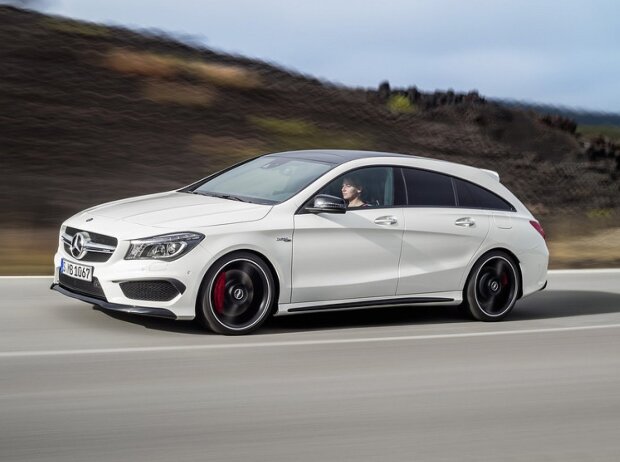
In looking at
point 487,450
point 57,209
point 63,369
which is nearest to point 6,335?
point 63,369

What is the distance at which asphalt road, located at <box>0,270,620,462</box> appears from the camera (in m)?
5.88

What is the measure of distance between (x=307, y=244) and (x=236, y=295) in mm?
742

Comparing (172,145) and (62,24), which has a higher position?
(62,24)

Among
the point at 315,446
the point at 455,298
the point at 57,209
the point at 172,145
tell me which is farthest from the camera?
the point at 172,145

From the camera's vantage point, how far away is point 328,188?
369 inches

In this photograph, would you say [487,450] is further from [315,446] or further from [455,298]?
[455,298]

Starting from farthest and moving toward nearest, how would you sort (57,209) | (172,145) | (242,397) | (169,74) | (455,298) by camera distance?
(169,74) → (172,145) → (57,209) → (455,298) → (242,397)

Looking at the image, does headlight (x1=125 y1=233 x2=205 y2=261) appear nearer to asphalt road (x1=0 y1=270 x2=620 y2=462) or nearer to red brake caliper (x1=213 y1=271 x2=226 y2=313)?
red brake caliper (x1=213 y1=271 x2=226 y2=313)

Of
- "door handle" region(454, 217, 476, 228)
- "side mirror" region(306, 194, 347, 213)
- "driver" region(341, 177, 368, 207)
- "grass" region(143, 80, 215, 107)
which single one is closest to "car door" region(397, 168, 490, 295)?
"door handle" region(454, 217, 476, 228)

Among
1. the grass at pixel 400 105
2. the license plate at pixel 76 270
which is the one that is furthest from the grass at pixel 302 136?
the license plate at pixel 76 270

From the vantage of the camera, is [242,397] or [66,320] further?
[66,320]

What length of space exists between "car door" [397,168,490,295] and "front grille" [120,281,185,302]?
213 centimetres

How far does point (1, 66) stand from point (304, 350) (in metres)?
19.3

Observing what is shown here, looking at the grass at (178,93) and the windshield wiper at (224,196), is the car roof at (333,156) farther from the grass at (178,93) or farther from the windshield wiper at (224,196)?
the grass at (178,93)
